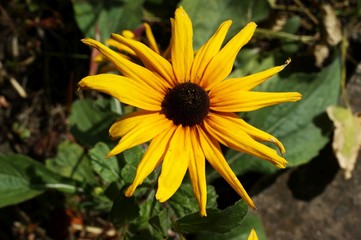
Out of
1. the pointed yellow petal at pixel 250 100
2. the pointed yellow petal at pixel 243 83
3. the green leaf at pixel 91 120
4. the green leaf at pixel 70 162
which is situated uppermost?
the pointed yellow petal at pixel 243 83

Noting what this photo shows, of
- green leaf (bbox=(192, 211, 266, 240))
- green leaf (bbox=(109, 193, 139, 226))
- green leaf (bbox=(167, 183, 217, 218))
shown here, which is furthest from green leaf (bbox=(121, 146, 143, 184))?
green leaf (bbox=(192, 211, 266, 240))

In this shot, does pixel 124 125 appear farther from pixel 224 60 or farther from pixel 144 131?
pixel 224 60

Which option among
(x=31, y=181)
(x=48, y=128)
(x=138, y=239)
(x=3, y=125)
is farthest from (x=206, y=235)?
(x=3, y=125)

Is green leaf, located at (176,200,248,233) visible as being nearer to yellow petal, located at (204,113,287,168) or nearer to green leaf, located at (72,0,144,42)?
yellow petal, located at (204,113,287,168)

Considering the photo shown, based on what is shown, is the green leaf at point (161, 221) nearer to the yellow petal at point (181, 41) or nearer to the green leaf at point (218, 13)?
the yellow petal at point (181, 41)

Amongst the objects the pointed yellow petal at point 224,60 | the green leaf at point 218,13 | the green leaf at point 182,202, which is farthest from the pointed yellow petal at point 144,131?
the green leaf at point 218,13

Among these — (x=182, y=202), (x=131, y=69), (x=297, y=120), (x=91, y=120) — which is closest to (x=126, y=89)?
(x=131, y=69)
